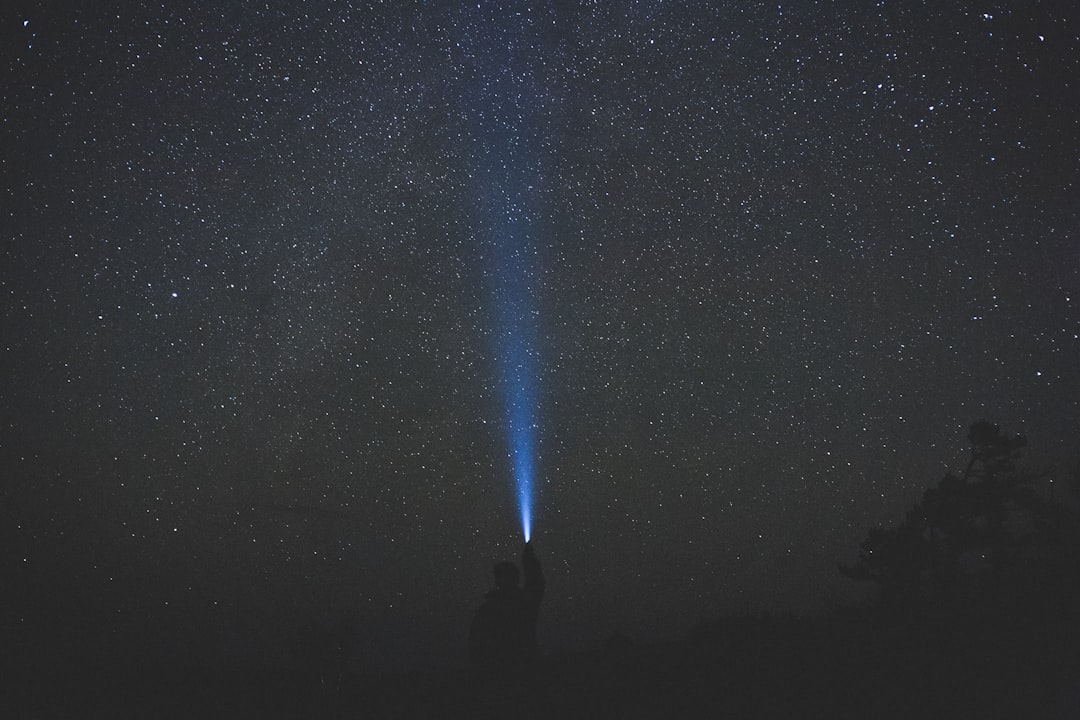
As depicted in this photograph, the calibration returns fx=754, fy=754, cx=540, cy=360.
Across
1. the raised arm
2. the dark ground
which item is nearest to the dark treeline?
the dark ground

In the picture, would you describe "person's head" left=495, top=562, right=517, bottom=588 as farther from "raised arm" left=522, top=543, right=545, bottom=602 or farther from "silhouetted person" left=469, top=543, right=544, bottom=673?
"raised arm" left=522, top=543, right=545, bottom=602

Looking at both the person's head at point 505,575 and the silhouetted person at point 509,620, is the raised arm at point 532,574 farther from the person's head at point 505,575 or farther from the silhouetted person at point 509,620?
the person's head at point 505,575

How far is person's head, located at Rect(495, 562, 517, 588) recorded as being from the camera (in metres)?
16.1

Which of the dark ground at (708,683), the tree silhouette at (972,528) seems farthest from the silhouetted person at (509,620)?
the tree silhouette at (972,528)

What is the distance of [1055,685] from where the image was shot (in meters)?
7.91

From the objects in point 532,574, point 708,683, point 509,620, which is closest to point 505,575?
point 532,574

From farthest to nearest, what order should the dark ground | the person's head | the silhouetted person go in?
the person's head, the silhouetted person, the dark ground

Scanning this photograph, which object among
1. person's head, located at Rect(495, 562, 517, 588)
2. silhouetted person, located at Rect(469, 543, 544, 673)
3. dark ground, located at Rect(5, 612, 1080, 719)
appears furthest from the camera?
person's head, located at Rect(495, 562, 517, 588)

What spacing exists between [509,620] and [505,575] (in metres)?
0.99

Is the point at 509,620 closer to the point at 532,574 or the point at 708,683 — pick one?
the point at 532,574

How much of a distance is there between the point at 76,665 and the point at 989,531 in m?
20.4

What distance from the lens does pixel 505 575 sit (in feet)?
53.2

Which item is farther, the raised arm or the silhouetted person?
the raised arm

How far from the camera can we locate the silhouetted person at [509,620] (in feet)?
49.8
